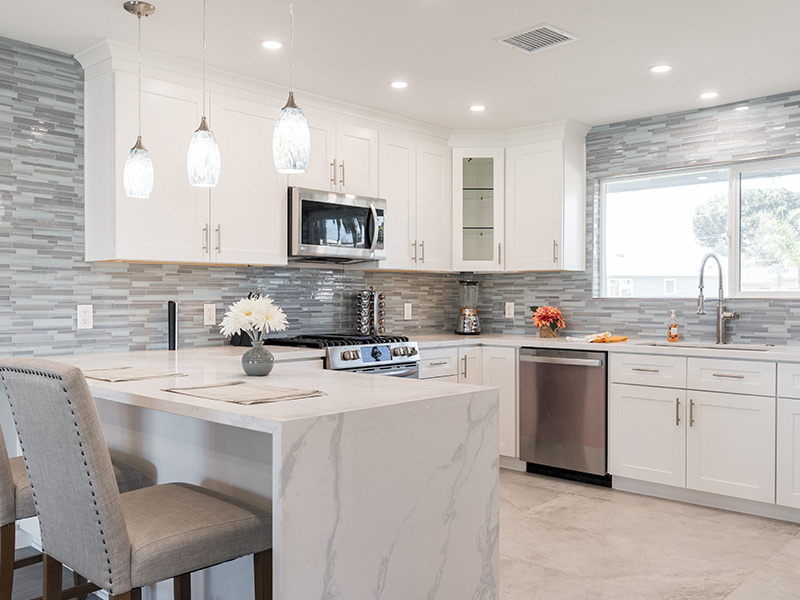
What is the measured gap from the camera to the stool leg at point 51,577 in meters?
1.86

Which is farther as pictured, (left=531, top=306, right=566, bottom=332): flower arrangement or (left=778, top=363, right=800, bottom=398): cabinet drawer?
(left=531, top=306, right=566, bottom=332): flower arrangement

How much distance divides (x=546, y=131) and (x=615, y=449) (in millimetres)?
2156

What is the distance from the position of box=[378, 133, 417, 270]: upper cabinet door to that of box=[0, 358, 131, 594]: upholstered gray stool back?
298cm

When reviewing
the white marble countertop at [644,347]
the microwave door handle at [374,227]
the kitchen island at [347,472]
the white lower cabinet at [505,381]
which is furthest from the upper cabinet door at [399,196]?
the kitchen island at [347,472]

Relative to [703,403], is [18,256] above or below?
above

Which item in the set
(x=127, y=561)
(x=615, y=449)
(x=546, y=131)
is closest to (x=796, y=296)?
(x=615, y=449)

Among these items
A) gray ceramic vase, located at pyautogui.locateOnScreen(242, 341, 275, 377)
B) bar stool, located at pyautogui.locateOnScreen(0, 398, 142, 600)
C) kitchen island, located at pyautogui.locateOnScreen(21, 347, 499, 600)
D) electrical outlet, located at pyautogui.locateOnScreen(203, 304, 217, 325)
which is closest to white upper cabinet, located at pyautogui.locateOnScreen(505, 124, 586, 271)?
electrical outlet, located at pyautogui.locateOnScreen(203, 304, 217, 325)

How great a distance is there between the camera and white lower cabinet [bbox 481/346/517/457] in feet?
15.0

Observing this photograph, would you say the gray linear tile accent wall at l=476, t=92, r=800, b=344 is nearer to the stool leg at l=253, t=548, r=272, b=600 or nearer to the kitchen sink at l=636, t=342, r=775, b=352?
the kitchen sink at l=636, t=342, r=775, b=352

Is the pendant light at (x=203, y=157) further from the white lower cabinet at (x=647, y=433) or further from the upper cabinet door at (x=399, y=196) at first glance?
the white lower cabinet at (x=647, y=433)

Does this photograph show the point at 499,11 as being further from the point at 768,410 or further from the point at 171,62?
the point at 768,410

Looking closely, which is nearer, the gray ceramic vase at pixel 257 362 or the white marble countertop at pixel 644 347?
the gray ceramic vase at pixel 257 362

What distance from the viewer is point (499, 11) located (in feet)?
9.63

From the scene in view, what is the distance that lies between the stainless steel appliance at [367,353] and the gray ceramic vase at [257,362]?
123cm
